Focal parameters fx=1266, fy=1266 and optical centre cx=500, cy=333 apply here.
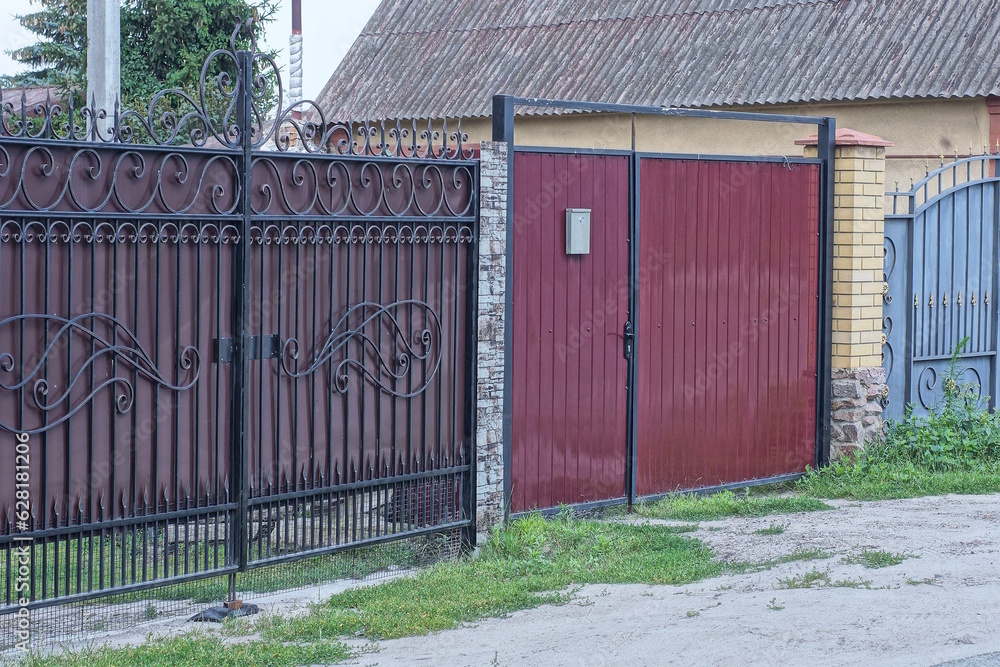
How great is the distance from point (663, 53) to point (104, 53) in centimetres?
1009

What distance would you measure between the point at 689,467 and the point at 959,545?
1865 millimetres

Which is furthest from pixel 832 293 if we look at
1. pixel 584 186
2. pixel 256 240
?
pixel 256 240

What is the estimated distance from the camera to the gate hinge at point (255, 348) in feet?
18.9

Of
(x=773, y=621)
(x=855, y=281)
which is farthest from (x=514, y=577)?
(x=855, y=281)

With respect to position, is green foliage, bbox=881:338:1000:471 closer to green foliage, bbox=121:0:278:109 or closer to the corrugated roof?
the corrugated roof

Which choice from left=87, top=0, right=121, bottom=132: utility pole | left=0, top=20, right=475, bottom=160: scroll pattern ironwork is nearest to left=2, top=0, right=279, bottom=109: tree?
left=87, top=0, right=121, bottom=132: utility pole

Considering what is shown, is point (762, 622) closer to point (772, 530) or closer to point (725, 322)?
point (772, 530)

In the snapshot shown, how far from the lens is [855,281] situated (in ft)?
28.6

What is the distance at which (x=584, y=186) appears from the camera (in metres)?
7.37

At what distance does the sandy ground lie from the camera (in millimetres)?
4969

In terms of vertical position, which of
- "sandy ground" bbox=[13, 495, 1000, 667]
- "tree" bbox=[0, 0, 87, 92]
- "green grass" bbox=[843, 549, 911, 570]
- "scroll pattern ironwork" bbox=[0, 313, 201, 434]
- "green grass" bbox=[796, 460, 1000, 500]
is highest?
"tree" bbox=[0, 0, 87, 92]

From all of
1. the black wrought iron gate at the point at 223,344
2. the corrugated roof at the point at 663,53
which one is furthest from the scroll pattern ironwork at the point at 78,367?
the corrugated roof at the point at 663,53

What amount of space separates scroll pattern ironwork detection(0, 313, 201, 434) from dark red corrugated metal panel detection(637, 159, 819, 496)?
10.8 feet

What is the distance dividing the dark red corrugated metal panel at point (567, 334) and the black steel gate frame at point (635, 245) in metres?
0.05
